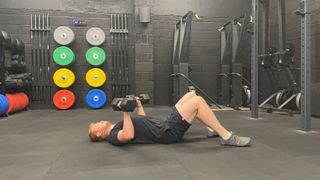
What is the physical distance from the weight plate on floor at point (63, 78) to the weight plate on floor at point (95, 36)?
0.76m

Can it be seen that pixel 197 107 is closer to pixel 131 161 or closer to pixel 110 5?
pixel 131 161

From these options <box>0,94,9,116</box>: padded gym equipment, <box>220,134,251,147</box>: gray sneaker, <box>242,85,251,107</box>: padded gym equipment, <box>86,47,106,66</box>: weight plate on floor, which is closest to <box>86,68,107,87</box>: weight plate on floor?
<box>86,47,106,66</box>: weight plate on floor

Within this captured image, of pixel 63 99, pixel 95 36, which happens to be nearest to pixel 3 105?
pixel 63 99

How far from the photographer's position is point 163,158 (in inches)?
83.4

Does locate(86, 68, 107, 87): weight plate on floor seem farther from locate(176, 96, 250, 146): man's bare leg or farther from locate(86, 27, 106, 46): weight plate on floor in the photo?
locate(176, 96, 250, 146): man's bare leg

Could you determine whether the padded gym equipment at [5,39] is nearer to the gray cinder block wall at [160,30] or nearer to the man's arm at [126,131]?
the gray cinder block wall at [160,30]

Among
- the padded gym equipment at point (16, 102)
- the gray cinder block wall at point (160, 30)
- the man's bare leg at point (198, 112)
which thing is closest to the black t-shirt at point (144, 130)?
the man's bare leg at point (198, 112)

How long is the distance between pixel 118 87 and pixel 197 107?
4175 millimetres

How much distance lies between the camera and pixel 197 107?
8.00ft

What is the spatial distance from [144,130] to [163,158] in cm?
45

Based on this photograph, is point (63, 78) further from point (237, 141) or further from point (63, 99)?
point (237, 141)

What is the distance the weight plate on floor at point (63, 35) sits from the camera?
5.96m

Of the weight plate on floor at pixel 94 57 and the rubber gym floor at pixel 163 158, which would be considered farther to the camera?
the weight plate on floor at pixel 94 57

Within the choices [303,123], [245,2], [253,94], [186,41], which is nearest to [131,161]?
[303,123]
